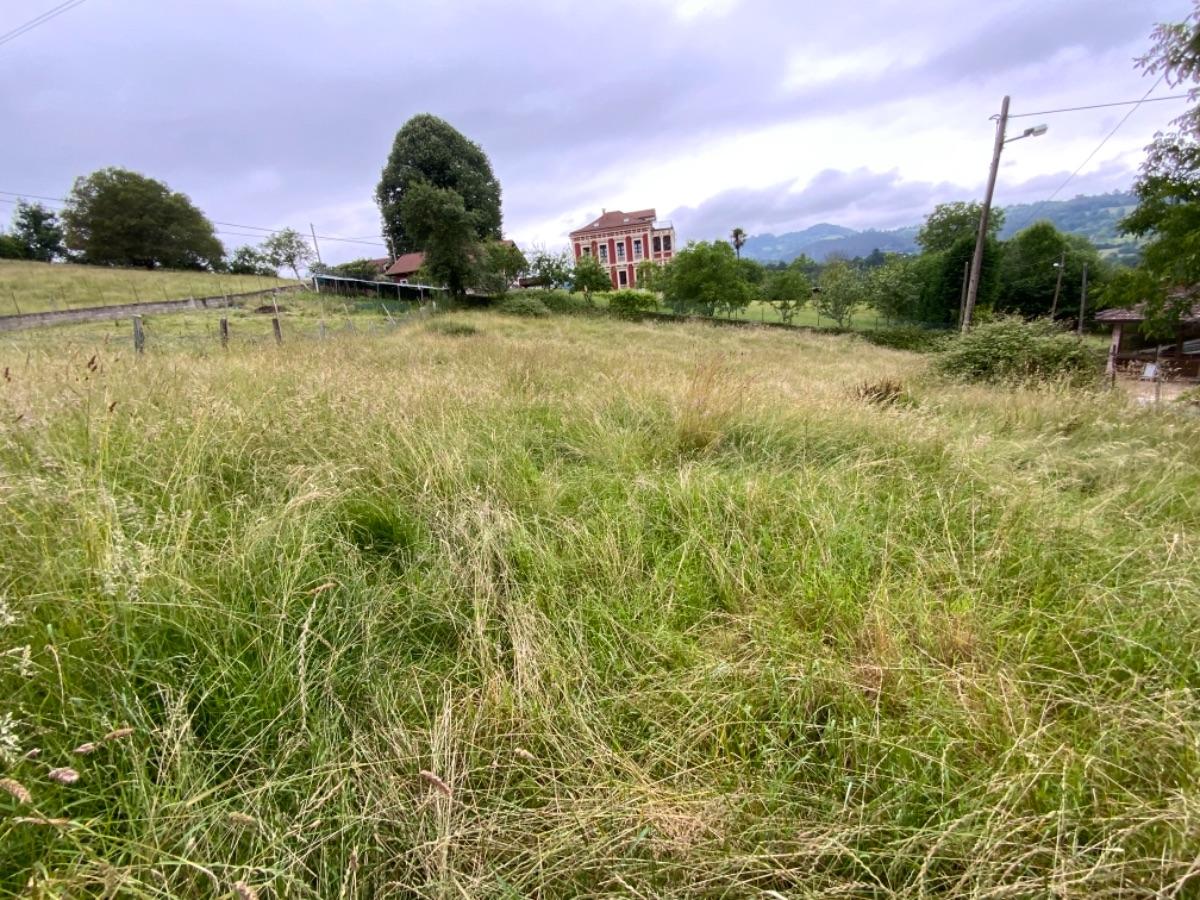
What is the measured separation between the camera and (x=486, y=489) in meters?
2.40

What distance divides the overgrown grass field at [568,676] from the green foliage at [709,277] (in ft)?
112

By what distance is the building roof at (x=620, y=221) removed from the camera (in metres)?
53.5

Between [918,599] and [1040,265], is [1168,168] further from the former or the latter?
[1040,265]

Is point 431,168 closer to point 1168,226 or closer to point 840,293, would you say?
point 840,293

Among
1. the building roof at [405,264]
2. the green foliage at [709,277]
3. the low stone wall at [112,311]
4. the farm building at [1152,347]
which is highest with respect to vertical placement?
the building roof at [405,264]

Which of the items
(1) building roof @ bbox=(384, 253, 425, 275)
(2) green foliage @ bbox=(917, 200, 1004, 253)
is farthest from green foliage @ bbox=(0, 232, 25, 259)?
(2) green foliage @ bbox=(917, 200, 1004, 253)

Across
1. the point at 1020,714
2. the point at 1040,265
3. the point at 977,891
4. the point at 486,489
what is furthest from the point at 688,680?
the point at 1040,265

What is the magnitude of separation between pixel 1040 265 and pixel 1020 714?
5658 centimetres

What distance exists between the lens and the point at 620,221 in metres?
54.7

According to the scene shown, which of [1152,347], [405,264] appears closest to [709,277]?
[1152,347]

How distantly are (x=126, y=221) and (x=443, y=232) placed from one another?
3413 cm

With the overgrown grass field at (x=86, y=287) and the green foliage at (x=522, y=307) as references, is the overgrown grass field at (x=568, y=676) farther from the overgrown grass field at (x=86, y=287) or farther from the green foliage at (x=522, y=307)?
the overgrown grass field at (x=86, y=287)

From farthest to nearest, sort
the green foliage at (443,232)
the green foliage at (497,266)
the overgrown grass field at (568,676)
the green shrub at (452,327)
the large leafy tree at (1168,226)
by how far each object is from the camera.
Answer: the green foliage at (497,266) → the green foliage at (443,232) → the green shrub at (452,327) → the large leafy tree at (1168,226) → the overgrown grass field at (568,676)

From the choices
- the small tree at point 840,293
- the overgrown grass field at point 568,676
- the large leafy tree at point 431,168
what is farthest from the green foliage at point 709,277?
the overgrown grass field at point 568,676
